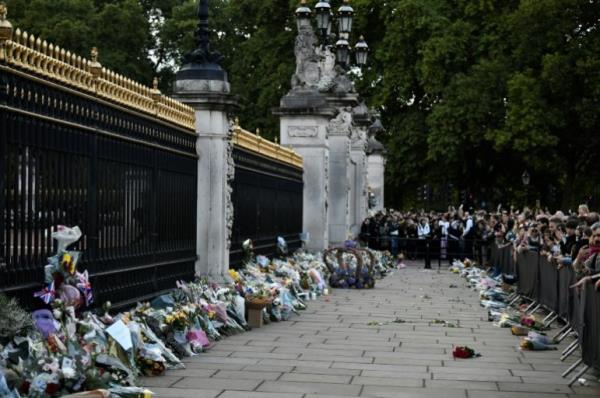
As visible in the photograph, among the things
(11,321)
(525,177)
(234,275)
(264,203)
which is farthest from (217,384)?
(525,177)

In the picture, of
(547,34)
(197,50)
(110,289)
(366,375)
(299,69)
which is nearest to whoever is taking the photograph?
(366,375)

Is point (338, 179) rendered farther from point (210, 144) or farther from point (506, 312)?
point (210, 144)

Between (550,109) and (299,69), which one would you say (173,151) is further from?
(550,109)

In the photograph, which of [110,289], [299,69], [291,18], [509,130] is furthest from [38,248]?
[291,18]

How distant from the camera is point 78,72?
11266 mm

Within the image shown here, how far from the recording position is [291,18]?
5203cm

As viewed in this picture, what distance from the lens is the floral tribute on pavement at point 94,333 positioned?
880 centimetres

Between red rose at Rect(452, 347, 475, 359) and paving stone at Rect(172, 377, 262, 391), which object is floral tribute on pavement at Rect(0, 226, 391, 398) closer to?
paving stone at Rect(172, 377, 262, 391)

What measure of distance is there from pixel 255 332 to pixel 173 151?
2404mm

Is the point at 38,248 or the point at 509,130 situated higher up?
the point at 509,130

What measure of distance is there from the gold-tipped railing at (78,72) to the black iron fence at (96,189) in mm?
109

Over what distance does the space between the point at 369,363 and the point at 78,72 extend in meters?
4.05

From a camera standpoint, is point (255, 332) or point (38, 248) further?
point (255, 332)

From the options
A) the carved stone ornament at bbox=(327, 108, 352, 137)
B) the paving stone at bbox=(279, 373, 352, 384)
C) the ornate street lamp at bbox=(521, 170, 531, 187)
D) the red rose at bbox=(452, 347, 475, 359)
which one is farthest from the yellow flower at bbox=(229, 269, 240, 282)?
the ornate street lamp at bbox=(521, 170, 531, 187)
